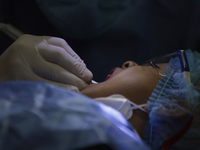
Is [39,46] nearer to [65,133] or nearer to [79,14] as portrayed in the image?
[79,14]

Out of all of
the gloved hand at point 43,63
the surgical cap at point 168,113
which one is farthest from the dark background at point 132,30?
the surgical cap at point 168,113

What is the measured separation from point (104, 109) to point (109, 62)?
0.85m

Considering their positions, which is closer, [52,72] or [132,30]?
[52,72]

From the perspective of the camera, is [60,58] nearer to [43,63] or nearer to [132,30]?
[43,63]

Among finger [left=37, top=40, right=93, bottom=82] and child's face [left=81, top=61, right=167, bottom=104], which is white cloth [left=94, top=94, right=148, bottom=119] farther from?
finger [left=37, top=40, right=93, bottom=82]

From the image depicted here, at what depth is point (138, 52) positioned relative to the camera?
1.39 meters

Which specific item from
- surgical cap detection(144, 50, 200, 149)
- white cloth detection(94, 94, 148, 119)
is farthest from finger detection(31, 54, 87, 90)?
surgical cap detection(144, 50, 200, 149)

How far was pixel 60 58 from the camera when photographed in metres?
0.95

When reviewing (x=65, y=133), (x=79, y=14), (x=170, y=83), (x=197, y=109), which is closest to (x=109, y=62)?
(x=79, y=14)

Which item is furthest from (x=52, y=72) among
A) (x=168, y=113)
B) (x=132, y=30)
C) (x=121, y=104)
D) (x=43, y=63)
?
(x=132, y=30)

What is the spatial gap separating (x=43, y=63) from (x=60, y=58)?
8 centimetres

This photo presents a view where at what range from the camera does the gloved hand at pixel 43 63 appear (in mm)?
870

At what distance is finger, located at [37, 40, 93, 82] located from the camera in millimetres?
935

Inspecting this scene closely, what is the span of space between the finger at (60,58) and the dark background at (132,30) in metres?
0.39
